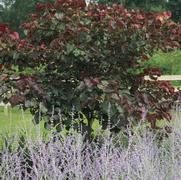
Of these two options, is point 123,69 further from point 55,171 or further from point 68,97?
point 55,171

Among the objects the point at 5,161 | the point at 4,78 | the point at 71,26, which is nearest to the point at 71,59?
the point at 71,26

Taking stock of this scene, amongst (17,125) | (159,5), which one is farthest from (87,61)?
(159,5)

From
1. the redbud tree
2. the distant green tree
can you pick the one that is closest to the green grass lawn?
the redbud tree

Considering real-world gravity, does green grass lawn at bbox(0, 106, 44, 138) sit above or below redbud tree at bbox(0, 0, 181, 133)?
below

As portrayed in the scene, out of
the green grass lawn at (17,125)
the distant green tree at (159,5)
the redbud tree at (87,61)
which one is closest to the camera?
the green grass lawn at (17,125)

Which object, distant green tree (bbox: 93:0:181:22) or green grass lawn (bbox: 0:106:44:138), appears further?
distant green tree (bbox: 93:0:181:22)

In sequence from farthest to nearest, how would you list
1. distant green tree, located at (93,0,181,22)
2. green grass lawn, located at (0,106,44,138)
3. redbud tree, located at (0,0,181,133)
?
distant green tree, located at (93,0,181,22)
redbud tree, located at (0,0,181,133)
green grass lawn, located at (0,106,44,138)

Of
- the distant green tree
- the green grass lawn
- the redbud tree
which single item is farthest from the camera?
the distant green tree

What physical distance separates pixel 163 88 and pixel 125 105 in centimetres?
66

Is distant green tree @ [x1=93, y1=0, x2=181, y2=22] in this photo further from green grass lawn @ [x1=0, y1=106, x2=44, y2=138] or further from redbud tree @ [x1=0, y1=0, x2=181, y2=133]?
redbud tree @ [x1=0, y1=0, x2=181, y2=133]

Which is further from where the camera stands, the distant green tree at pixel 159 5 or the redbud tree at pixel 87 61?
the distant green tree at pixel 159 5

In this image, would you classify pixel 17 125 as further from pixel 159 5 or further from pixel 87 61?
pixel 159 5

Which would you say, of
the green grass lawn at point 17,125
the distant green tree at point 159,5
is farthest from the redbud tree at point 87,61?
the distant green tree at point 159,5

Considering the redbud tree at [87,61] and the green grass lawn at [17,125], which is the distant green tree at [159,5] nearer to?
the green grass lawn at [17,125]
